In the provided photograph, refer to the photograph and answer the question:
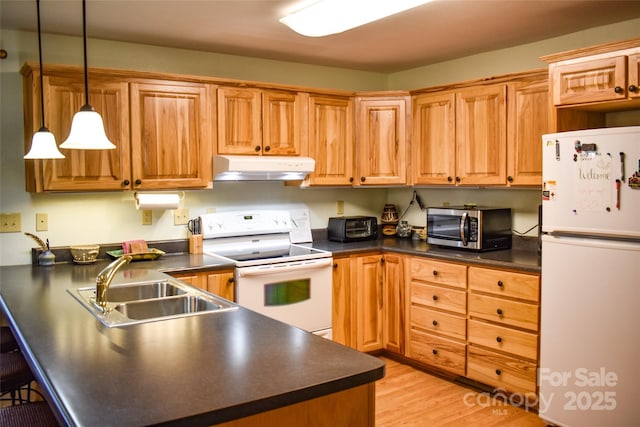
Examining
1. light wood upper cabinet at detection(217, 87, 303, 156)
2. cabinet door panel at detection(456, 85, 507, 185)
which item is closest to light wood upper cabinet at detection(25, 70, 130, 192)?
light wood upper cabinet at detection(217, 87, 303, 156)

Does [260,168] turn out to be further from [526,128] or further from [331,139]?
[526,128]

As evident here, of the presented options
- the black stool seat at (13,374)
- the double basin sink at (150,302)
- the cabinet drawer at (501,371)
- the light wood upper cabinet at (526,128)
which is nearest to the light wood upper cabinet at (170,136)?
the double basin sink at (150,302)

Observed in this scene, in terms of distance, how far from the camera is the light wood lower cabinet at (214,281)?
3314 mm

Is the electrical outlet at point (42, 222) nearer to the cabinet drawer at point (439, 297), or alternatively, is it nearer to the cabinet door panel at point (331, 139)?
the cabinet door panel at point (331, 139)

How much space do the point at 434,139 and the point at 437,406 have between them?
6.15ft

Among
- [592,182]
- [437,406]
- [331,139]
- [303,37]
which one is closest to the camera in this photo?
[592,182]

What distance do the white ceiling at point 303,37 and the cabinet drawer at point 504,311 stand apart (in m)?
1.67

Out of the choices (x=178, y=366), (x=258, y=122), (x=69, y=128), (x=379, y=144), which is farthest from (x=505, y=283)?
(x=69, y=128)

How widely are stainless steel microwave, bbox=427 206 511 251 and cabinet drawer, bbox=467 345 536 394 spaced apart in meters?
0.69

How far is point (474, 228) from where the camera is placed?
3.68 m

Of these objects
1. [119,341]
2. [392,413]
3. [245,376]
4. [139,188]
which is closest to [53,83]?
[139,188]

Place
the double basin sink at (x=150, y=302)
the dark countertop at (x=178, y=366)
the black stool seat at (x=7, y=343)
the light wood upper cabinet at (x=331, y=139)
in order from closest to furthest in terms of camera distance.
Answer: the dark countertop at (x=178, y=366)
the double basin sink at (x=150, y=302)
the black stool seat at (x=7, y=343)
the light wood upper cabinet at (x=331, y=139)

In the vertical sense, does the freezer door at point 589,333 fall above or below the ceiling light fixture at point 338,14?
below

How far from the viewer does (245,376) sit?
1461 mm
